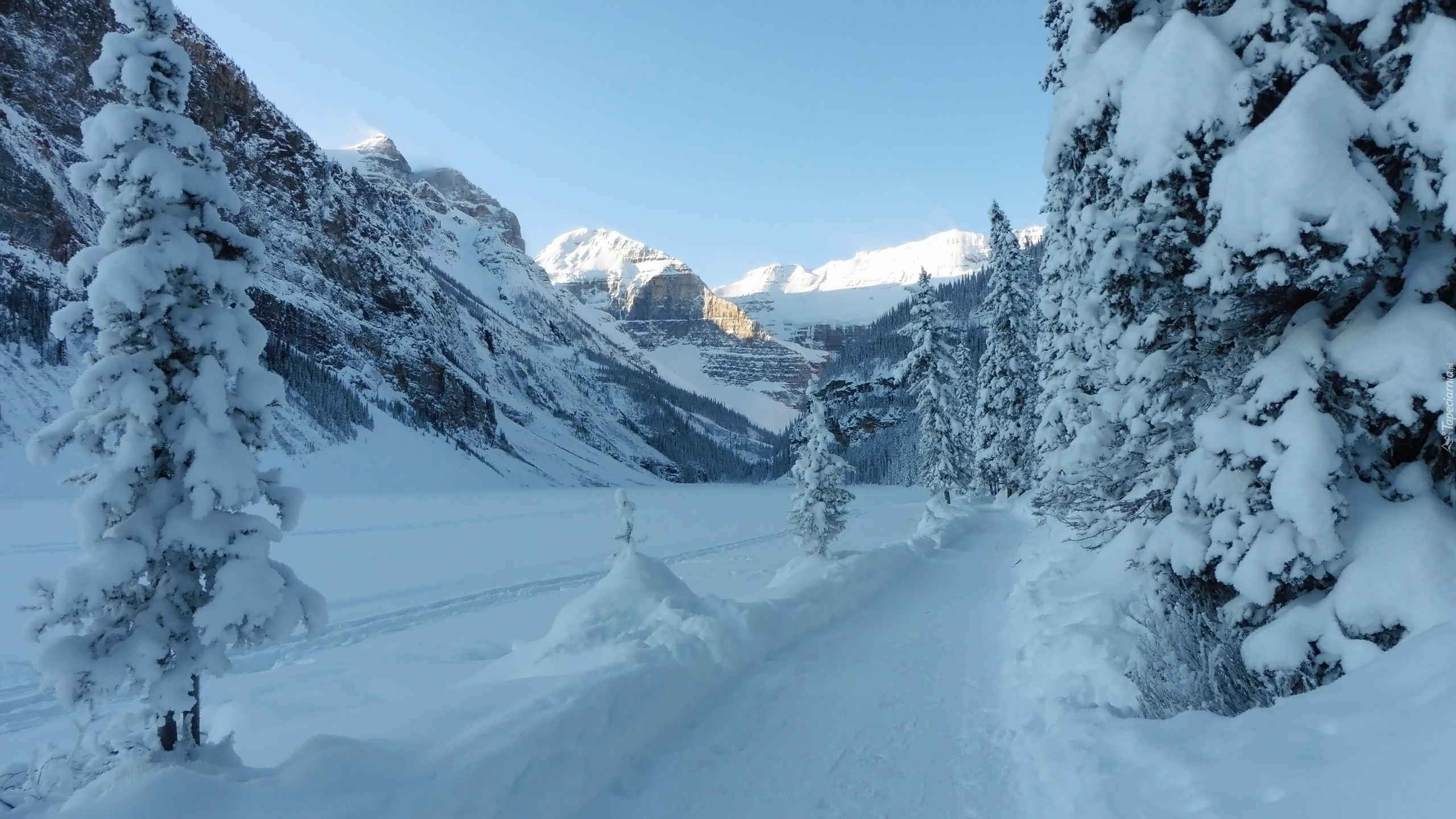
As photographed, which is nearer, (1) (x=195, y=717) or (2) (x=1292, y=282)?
(2) (x=1292, y=282)

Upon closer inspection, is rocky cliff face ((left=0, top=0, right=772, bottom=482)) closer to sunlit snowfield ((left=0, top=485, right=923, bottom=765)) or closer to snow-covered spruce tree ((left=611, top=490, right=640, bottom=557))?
sunlit snowfield ((left=0, top=485, right=923, bottom=765))

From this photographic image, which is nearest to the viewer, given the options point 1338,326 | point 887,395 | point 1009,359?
point 1338,326

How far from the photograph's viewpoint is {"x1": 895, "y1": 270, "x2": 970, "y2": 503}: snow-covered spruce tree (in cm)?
3684

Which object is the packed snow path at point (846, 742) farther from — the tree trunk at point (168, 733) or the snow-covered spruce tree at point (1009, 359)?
the snow-covered spruce tree at point (1009, 359)

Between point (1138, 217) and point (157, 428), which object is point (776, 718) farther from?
point (157, 428)

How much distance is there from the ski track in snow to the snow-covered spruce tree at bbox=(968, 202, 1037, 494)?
2029 cm

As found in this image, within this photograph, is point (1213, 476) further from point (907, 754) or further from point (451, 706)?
point (451, 706)

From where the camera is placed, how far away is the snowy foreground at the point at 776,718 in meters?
3.57

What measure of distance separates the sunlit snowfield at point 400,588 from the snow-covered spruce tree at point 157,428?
2.83 feet

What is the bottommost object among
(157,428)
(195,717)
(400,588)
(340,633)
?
(400,588)

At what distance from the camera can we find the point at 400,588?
17.9 meters

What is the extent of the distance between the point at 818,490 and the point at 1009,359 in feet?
69.1

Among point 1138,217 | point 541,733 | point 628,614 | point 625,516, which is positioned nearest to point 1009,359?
point 625,516

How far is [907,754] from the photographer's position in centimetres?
614
